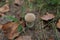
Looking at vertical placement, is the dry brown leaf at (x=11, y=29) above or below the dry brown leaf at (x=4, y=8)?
below

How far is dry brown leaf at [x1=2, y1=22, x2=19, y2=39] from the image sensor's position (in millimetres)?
1489

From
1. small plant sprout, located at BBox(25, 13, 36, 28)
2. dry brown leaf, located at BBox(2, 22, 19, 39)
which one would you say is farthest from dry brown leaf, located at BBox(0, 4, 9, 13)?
small plant sprout, located at BBox(25, 13, 36, 28)

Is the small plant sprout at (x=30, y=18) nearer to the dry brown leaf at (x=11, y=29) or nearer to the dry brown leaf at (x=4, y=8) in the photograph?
the dry brown leaf at (x=11, y=29)

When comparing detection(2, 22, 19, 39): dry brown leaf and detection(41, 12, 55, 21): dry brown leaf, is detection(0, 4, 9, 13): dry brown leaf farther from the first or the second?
detection(41, 12, 55, 21): dry brown leaf

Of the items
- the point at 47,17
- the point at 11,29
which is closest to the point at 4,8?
the point at 11,29

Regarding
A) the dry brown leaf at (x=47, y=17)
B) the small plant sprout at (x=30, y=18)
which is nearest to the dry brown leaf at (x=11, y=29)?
the small plant sprout at (x=30, y=18)

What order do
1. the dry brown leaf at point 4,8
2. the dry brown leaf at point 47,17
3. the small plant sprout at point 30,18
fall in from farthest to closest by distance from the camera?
the dry brown leaf at point 4,8, the dry brown leaf at point 47,17, the small plant sprout at point 30,18

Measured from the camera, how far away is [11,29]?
1.52 m

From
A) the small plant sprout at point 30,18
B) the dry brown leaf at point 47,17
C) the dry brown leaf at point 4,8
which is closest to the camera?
the small plant sprout at point 30,18

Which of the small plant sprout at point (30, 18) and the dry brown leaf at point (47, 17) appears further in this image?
the dry brown leaf at point (47, 17)

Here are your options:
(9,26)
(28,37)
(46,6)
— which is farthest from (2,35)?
(46,6)

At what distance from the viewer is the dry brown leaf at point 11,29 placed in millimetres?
1489

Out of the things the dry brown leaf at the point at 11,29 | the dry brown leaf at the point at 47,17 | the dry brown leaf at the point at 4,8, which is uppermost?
the dry brown leaf at the point at 4,8

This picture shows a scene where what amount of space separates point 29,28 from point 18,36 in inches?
4.4
